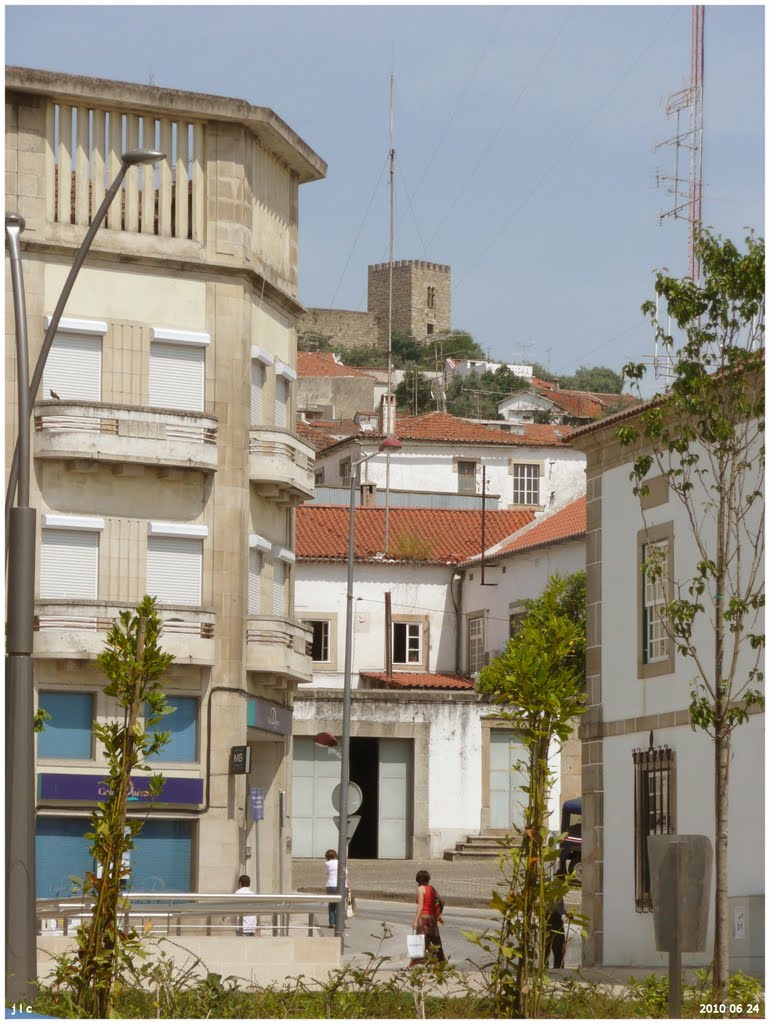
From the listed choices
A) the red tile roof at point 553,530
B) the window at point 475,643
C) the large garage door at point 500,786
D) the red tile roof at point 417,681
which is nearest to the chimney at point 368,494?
the red tile roof at point 553,530

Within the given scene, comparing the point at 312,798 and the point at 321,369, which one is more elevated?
the point at 321,369

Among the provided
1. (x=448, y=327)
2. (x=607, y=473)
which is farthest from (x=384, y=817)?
(x=448, y=327)

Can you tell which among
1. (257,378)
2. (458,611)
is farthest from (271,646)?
(458,611)

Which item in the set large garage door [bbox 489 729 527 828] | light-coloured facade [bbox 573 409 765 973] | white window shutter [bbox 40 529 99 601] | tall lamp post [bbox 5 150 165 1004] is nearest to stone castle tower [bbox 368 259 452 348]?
large garage door [bbox 489 729 527 828]

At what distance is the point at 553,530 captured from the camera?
58.4m

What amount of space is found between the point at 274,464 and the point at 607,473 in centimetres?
954

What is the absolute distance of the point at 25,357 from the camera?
62.7 ft

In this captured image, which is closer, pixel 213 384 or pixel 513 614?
pixel 213 384

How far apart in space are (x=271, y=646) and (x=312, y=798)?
46.2 ft

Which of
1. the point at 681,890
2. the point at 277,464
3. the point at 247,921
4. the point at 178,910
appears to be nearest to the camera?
the point at 681,890

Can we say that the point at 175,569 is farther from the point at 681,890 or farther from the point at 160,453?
the point at 681,890

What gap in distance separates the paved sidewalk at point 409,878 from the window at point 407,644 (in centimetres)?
845

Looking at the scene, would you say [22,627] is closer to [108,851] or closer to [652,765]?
[108,851]

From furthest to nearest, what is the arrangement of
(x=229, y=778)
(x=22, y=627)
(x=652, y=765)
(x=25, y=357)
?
(x=229, y=778) → (x=652, y=765) → (x=25, y=357) → (x=22, y=627)
